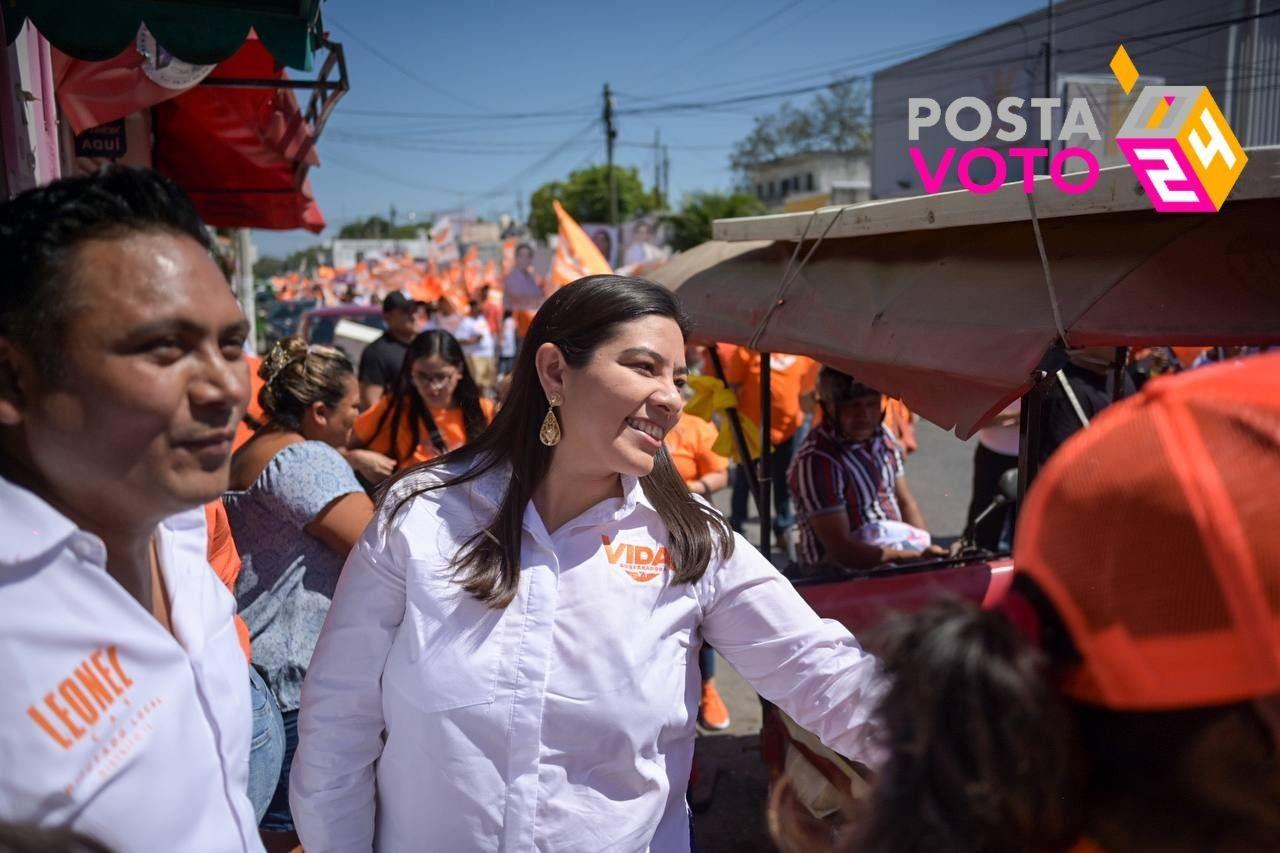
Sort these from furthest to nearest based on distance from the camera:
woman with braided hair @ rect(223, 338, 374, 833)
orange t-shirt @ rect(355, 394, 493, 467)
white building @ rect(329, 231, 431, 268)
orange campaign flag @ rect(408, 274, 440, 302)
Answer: white building @ rect(329, 231, 431, 268), orange campaign flag @ rect(408, 274, 440, 302), orange t-shirt @ rect(355, 394, 493, 467), woman with braided hair @ rect(223, 338, 374, 833)

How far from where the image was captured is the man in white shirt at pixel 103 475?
98 centimetres

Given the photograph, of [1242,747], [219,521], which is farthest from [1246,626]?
[219,521]

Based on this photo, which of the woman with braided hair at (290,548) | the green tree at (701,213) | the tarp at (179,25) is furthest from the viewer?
the green tree at (701,213)

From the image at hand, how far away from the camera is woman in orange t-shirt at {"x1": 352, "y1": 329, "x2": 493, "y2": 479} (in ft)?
14.6

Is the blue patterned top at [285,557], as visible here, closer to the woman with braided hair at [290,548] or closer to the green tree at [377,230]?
the woman with braided hair at [290,548]

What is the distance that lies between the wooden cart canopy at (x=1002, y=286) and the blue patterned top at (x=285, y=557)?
1489 millimetres

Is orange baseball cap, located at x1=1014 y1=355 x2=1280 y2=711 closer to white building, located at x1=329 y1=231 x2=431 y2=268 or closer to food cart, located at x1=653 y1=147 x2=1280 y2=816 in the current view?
food cart, located at x1=653 y1=147 x2=1280 y2=816

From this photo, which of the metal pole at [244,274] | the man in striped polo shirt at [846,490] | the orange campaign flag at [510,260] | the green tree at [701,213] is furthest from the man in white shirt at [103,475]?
the green tree at [701,213]

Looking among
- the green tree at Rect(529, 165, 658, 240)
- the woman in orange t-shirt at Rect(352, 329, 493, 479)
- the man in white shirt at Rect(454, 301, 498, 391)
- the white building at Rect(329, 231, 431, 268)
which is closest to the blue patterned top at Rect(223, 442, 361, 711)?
the woman in orange t-shirt at Rect(352, 329, 493, 479)

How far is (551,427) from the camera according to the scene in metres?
1.91

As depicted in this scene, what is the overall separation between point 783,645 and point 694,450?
3.20 meters

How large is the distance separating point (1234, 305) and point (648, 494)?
48.9 inches

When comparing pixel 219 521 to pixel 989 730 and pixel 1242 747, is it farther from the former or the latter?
pixel 1242 747

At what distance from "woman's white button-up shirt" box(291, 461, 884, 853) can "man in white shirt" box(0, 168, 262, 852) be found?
52 cm
